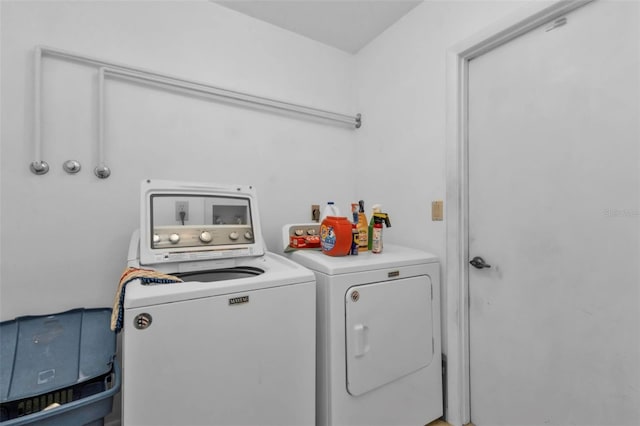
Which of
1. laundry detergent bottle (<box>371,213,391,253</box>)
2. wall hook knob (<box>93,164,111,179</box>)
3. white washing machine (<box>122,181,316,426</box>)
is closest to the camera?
white washing machine (<box>122,181,316,426</box>)

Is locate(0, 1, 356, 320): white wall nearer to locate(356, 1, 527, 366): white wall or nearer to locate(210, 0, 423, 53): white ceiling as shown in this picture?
locate(210, 0, 423, 53): white ceiling

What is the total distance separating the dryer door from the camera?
4.66ft

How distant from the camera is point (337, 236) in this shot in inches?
62.3

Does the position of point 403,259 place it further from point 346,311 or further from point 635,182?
point 635,182

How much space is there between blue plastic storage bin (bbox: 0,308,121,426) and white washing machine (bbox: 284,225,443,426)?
910mm

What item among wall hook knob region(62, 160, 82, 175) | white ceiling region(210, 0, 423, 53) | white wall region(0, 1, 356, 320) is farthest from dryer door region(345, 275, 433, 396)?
white ceiling region(210, 0, 423, 53)

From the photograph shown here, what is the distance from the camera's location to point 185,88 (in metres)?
1.88

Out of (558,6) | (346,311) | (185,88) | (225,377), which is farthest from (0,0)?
(558,6)

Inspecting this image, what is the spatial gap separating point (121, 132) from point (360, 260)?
1.59 metres

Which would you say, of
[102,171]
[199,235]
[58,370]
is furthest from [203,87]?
[58,370]

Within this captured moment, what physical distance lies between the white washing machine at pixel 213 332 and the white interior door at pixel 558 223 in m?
1.08

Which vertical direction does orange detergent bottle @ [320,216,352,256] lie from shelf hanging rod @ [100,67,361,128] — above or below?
A: below

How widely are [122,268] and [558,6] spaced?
2.63m

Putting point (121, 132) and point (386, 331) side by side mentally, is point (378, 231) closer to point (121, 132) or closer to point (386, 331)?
point (386, 331)
